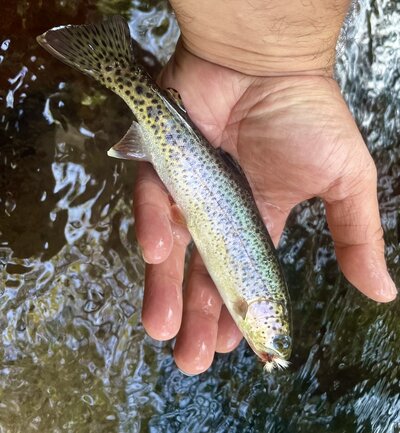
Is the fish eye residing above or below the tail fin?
below

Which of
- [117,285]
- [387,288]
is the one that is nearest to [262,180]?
[387,288]

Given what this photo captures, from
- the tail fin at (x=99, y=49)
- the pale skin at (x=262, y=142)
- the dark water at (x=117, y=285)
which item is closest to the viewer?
the tail fin at (x=99, y=49)

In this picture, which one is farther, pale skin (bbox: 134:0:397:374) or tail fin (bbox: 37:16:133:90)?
pale skin (bbox: 134:0:397:374)

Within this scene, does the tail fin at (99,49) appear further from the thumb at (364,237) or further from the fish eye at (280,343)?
the fish eye at (280,343)

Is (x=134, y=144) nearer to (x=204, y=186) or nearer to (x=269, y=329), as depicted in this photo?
(x=204, y=186)

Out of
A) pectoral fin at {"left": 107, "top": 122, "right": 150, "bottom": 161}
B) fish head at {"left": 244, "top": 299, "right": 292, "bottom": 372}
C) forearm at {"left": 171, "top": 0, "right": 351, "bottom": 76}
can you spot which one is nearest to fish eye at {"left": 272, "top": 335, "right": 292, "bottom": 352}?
fish head at {"left": 244, "top": 299, "right": 292, "bottom": 372}

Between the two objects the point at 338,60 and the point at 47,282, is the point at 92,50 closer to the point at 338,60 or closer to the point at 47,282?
the point at 47,282

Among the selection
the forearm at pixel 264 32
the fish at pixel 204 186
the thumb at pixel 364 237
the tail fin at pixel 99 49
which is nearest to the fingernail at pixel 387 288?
the thumb at pixel 364 237

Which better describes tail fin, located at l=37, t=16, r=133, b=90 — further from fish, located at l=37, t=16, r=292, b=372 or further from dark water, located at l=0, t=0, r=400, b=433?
dark water, located at l=0, t=0, r=400, b=433
